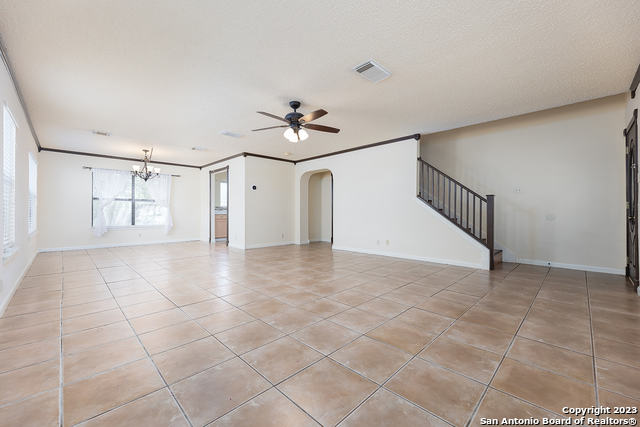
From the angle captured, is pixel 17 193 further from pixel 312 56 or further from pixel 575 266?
pixel 575 266

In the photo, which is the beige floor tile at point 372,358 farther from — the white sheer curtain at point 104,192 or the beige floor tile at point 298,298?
the white sheer curtain at point 104,192

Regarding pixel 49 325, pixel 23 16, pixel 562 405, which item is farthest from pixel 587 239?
pixel 23 16

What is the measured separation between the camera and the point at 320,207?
9273mm

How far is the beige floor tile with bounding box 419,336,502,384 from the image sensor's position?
5.62 feet

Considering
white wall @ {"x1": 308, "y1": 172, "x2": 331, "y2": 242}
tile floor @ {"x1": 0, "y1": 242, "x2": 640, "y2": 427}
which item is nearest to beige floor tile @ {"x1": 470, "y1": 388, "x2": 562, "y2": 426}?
tile floor @ {"x1": 0, "y1": 242, "x2": 640, "y2": 427}

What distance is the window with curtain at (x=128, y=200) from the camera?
24.6 feet

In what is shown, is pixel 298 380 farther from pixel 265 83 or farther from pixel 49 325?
pixel 265 83

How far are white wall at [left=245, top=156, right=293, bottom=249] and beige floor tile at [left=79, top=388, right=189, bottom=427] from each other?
588cm

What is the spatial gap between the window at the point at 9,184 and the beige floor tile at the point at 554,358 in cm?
520

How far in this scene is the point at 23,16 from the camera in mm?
2232

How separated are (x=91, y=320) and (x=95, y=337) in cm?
48

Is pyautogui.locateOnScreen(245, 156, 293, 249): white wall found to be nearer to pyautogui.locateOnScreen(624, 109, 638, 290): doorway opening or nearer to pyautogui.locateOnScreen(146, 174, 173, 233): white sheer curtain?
pyautogui.locateOnScreen(146, 174, 173, 233): white sheer curtain

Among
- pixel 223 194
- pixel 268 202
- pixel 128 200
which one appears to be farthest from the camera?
pixel 223 194

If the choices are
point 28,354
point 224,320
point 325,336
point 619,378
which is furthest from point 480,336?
point 28,354
